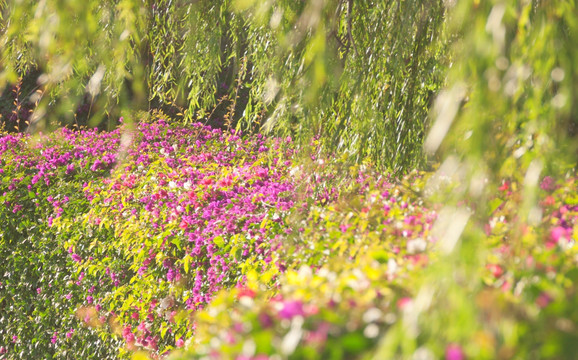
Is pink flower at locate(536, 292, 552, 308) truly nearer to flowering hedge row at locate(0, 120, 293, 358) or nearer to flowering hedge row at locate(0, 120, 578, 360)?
flowering hedge row at locate(0, 120, 578, 360)

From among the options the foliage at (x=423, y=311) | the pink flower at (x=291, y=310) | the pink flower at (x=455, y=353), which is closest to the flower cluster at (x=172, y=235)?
the foliage at (x=423, y=311)

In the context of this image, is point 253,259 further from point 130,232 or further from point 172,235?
point 130,232

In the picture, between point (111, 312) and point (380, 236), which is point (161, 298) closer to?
point (111, 312)

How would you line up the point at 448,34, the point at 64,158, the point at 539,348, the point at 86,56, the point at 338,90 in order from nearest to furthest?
the point at 539,348, the point at 86,56, the point at 448,34, the point at 338,90, the point at 64,158

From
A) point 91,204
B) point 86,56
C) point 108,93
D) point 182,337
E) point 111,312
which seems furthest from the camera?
point 91,204

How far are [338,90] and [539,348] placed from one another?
2.22m

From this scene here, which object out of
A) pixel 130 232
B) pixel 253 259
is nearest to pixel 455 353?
pixel 253 259

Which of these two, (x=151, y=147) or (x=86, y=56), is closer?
(x=86, y=56)

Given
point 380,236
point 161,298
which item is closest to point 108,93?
point 380,236

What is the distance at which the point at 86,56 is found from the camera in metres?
2.27

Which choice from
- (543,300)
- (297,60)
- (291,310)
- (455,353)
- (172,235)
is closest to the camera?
(455,353)

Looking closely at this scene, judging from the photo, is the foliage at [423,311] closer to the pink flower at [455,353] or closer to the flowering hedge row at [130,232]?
the pink flower at [455,353]

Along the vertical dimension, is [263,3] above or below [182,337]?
above

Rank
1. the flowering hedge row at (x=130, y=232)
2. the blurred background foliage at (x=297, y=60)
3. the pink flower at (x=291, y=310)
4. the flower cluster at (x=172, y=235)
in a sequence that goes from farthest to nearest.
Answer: the flowering hedge row at (x=130, y=232)
the flower cluster at (x=172, y=235)
the blurred background foliage at (x=297, y=60)
the pink flower at (x=291, y=310)
